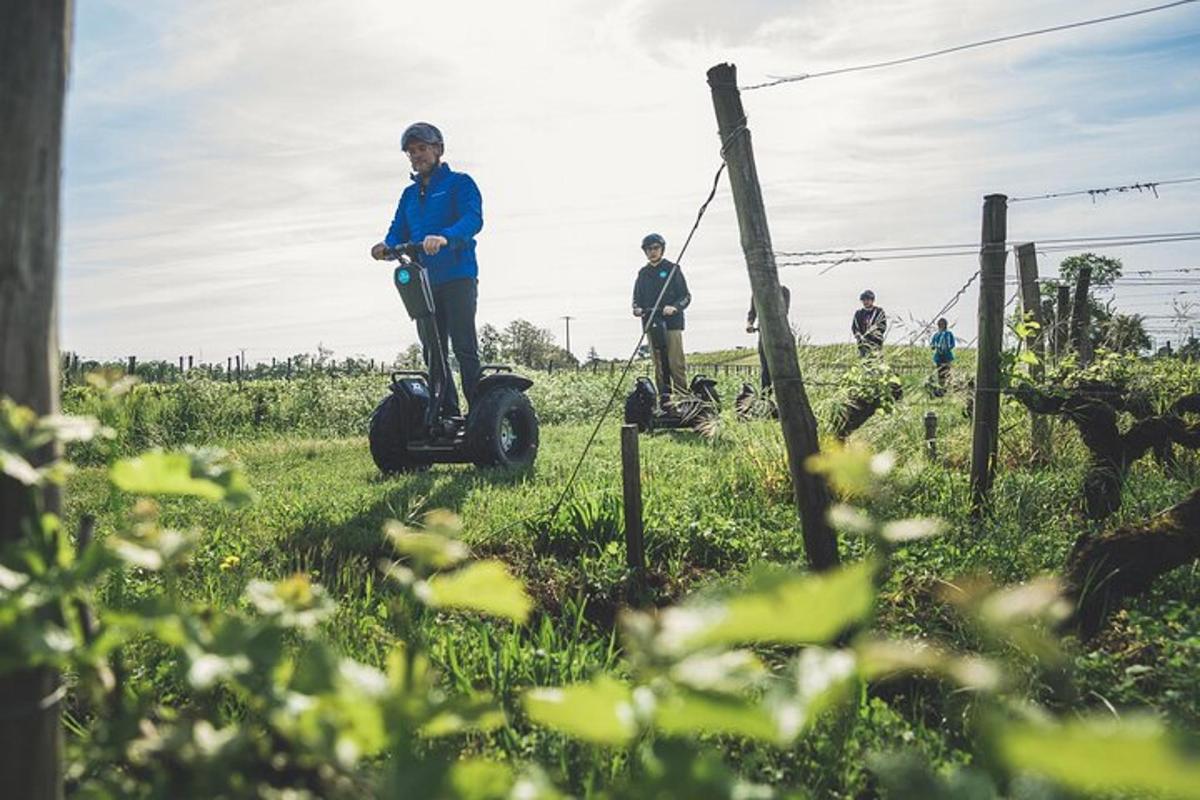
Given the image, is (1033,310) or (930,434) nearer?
(930,434)

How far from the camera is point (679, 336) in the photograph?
10.9 meters

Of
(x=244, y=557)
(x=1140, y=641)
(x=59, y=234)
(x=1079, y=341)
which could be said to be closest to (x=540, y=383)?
(x=1079, y=341)

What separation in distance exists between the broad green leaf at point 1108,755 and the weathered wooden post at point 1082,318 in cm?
876

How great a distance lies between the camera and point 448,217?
659 cm

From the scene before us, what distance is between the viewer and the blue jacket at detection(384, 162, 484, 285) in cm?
647

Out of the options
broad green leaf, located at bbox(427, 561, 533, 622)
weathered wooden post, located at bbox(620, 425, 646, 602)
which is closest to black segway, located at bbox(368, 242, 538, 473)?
weathered wooden post, located at bbox(620, 425, 646, 602)

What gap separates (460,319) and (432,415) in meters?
0.73

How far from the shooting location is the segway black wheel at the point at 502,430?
21.2 ft

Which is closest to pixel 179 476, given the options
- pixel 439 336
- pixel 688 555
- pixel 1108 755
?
pixel 1108 755

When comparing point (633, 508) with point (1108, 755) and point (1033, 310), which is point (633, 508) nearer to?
point (1108, 755)

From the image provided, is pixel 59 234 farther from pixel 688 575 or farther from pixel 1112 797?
pixel 688 575

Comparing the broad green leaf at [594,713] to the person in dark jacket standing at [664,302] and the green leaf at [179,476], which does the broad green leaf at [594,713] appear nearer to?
the green leaf at [179,476]

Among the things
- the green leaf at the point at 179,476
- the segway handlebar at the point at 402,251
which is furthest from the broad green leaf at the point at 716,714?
the segway handlebar at the point at 402,251

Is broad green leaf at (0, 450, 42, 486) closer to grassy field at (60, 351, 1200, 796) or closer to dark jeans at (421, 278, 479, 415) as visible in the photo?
grassy field at (60, 351, 1200, 796)
